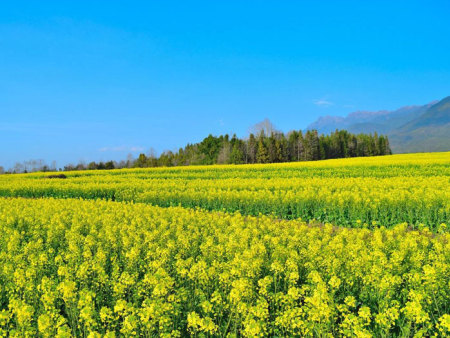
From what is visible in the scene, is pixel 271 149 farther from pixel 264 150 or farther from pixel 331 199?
pixel 331 199

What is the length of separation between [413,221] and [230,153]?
9735 centimetres

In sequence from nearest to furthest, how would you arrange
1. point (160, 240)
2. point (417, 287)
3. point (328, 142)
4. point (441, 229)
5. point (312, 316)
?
1. point (312, 316)
2. point (417, 287)
3. point (160, 240)
4. point (441, 229)
5. point (328, 142)

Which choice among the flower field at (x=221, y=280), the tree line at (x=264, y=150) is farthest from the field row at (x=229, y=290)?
the tree line at (x=264, y=150)

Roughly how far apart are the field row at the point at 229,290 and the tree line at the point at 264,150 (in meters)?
95.7

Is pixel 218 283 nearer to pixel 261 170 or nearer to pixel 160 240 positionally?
pixel 160 240

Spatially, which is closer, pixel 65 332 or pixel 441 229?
Answer: pixel 65 332

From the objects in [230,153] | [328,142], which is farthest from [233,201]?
[328,142]

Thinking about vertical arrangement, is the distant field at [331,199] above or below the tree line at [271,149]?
below

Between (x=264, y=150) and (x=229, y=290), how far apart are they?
9853 cm

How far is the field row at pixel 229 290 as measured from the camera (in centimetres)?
462

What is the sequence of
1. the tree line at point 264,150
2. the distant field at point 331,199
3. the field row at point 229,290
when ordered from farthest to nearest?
the tree line at point 264,150
the distant field at point 331,199
the field row at point 229,290

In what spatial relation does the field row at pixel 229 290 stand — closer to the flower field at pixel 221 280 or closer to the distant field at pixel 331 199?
the flower field at pixel 221 280

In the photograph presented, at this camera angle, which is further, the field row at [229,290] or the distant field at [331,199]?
the distant field at [331,199]

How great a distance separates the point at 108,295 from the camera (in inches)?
253
